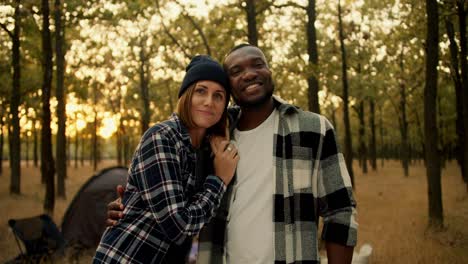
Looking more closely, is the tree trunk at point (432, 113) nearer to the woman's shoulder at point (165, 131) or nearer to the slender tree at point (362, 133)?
the woman's shoulder at point (165, 131)

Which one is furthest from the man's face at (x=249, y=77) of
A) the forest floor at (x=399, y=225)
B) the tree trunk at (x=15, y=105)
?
the tree trunk at (x=15, y=105)

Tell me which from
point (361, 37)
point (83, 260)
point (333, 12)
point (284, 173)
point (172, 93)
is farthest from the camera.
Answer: point (172, 93)

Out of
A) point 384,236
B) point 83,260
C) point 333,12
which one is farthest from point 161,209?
point 333,12

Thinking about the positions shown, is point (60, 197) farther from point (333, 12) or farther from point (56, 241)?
point (333, 12)

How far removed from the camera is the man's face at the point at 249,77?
2.63m

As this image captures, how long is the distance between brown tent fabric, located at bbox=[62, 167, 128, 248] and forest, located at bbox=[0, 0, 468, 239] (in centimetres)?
333

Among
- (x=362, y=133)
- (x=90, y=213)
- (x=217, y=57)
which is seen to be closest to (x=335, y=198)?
(x=90, y=213)

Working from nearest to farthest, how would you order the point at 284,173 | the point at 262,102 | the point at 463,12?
the point at 284,173
the point at 262,102
the point at 463,12

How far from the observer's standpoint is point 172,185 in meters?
2.20

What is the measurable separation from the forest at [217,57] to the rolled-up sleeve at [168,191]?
8688 millimetres

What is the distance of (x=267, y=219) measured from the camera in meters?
2.42

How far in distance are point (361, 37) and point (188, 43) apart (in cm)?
1164

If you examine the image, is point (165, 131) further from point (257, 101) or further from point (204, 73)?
point (257, 101)

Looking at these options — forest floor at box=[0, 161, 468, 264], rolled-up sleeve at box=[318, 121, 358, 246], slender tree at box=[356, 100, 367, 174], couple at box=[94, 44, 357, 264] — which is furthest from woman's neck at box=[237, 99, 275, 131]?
slender tree at box=[356, 100, 367, 174]
